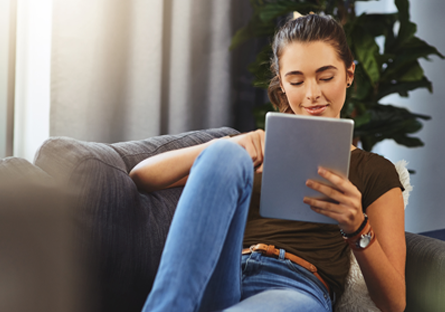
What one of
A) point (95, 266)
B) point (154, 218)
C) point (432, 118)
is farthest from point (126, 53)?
point (432, 118)

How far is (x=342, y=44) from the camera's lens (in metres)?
1.05

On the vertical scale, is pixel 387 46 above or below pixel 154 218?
above

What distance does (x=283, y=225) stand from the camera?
3.22 feet

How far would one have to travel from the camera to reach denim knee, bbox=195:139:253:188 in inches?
27.3

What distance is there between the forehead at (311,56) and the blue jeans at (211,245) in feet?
1.28

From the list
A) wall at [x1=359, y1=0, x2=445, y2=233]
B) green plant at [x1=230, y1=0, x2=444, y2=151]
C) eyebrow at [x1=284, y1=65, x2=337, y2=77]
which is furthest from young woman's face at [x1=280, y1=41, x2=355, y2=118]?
wall at [x1=359, y1=0, x2=445, y2=233]

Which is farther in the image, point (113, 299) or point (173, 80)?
point (173, 80)

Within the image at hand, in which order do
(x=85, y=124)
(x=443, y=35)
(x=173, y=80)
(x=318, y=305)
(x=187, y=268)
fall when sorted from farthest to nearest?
1. (x=443, y=35)
2. (x=173, y=80)
3. (x=85, y=124)
4. (x=318, y=305)
5. (x=187, y=268)

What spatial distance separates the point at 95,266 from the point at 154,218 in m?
0.19

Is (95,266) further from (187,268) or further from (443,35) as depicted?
(443,35)

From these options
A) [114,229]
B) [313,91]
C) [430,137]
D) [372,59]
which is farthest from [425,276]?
[430,137]

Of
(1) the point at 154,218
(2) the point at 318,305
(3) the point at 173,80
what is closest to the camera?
(2) the point at 318,305

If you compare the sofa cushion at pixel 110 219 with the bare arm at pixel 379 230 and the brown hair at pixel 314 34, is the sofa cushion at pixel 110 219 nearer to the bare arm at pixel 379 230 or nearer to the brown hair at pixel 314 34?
the bare arm at pixel 379 230

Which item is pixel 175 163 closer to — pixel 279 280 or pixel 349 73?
pixel 279 280
